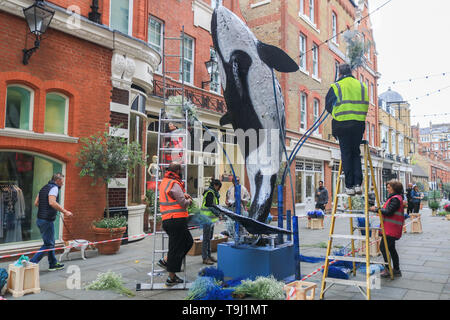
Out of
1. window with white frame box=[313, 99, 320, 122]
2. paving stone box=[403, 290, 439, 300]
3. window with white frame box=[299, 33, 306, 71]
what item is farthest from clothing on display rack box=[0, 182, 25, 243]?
window with white frame box=[313, 99, 320, 122]

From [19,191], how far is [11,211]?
1.38 feet

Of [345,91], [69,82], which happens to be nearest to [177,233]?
[345,91]

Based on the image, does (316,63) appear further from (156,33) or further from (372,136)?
(156,33)

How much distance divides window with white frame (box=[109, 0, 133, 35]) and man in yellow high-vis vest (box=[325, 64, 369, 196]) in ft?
21.8

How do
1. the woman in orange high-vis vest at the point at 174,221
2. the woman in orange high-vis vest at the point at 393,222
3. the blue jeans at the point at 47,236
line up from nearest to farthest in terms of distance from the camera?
the woman in orange high-vis vest at the point at 174,221, the woman in orange high-vis vest at the point at 393,222, the blue jeans at the point at 47,236

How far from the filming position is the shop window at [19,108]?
694 cm

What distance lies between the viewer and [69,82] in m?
7.77

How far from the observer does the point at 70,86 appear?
25.5ft

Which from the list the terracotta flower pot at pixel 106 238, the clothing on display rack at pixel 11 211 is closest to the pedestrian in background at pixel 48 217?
the clothing on display rack at pixel 11 211

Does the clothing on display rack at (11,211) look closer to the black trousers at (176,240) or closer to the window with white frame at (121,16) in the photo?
the black trousers at (176,240)

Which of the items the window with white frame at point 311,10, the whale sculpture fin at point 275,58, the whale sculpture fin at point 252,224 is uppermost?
the window with white frame at point 311,10

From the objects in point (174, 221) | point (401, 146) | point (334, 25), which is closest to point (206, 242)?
point (174, 221)

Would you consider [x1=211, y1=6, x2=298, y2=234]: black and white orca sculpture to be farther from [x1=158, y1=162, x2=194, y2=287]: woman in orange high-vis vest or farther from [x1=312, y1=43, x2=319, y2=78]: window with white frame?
[x1=312, y1=43, x2=319, y2=78]: window with white frame

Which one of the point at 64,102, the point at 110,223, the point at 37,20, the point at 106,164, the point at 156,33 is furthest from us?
the point at 156,33
